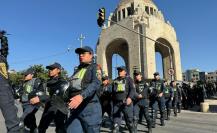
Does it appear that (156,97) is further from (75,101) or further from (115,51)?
(115,51)

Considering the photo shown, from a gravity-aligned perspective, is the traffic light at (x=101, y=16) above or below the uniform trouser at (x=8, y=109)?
above

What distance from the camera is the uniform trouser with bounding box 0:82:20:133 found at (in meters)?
4.68

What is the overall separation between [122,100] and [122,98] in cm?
5

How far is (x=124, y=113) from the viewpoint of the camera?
934cm

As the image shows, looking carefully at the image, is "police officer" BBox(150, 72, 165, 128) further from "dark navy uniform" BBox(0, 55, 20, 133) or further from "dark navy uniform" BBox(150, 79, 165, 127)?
"dark navy uniform" BBox(0, 55, 20, 133)

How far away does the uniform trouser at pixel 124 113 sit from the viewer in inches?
366

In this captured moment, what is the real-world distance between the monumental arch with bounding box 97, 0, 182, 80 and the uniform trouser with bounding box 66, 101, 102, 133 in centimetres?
4149

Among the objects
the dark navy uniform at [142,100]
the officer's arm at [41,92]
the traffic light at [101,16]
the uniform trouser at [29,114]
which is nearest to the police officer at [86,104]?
the officer's arm at [41,92]

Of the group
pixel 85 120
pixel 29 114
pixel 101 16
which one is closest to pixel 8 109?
pixel 85 120

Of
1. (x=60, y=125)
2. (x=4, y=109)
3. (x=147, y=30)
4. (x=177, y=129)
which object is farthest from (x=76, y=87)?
(x=147, y=30)

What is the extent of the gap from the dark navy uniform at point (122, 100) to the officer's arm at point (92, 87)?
371cm

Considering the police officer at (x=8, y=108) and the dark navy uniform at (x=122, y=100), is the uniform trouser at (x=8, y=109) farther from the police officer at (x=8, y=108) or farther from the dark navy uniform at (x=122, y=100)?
the dark navy uniform at (x=122, y=100)

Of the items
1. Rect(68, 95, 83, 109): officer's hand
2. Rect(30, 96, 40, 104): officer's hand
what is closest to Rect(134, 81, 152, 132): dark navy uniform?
Rect(30, 96, 40, 104): officer's hand

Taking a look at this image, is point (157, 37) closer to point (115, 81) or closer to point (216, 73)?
point (115, 81)
